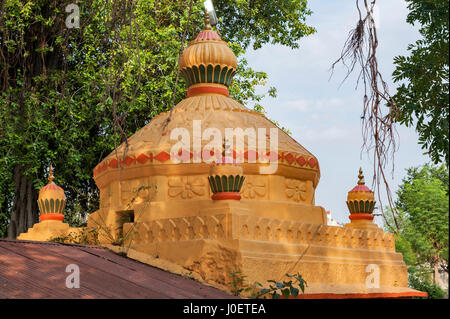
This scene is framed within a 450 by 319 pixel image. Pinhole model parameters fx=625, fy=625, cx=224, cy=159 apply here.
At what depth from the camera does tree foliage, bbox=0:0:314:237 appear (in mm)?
15430

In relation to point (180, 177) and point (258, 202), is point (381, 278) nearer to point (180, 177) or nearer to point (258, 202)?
point (258, 202)

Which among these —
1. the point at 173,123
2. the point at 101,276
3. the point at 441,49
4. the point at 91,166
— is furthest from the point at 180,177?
the point at 91,166

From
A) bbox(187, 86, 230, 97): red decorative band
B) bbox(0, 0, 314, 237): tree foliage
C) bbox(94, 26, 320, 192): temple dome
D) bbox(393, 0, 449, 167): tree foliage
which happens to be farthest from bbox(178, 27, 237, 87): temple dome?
bbox(393, 0, 449, 167): tree foliage

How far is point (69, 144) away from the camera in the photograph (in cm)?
1585

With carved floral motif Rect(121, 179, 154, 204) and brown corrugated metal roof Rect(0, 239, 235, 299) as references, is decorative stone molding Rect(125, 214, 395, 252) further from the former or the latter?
carved floral motif Rect(121, 179, 154, 204)

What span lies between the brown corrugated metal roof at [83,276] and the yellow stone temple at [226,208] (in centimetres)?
63

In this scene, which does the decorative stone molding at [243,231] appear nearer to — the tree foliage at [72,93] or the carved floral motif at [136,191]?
the carved floral motif at [136,191]

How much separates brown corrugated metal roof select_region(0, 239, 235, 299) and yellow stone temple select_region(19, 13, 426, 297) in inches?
25.0

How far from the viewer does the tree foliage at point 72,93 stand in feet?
50.6

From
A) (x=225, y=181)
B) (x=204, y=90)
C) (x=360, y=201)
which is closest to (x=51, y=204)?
(x=204, y=90)

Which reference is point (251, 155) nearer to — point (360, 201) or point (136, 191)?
point (136, 191)

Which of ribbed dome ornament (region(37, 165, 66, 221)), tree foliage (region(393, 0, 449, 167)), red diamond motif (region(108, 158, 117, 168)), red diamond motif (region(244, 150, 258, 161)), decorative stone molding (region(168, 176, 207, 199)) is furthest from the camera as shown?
ribbed dome ornament (region(37, 165, 66, 221))

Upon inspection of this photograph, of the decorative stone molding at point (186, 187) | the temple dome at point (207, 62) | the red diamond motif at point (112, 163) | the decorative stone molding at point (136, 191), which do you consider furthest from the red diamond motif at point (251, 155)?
the red diamond motif at point (112, 163)
